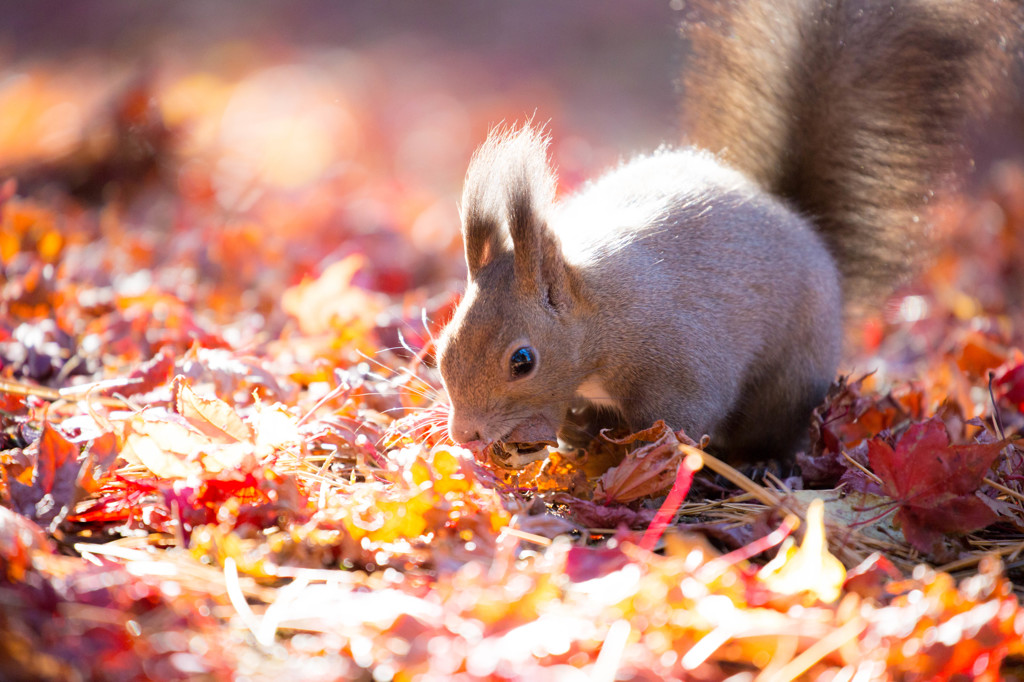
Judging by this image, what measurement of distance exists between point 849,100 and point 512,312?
1.30 m

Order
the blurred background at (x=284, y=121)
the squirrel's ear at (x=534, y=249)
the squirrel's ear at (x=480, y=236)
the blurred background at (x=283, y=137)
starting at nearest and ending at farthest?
the squirrel's ear at (x=534, y=249), the squirrel's ear at (x=480, y=236), the blurred background at (x=283, y=137), the blurred background at (x=284, y=121)

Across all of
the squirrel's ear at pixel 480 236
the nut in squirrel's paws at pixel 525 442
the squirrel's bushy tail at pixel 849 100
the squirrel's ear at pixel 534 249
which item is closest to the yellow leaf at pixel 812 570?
the nut in squirrel's paws at pixel 525 442

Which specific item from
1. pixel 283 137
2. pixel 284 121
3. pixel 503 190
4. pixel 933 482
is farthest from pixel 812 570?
pixel 284 121

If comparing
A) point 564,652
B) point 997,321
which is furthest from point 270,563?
point 997,321

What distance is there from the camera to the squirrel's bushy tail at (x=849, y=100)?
227cm

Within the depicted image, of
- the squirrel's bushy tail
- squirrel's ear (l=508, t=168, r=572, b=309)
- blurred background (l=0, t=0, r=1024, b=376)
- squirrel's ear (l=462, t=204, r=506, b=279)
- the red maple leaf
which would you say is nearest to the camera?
the red maple leaf

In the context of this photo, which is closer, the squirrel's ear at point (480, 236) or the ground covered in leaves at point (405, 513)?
the ground covered in leaves at point (405, 513)

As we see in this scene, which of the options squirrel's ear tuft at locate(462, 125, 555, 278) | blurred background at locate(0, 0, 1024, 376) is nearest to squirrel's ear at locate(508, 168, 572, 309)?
squirrel's ear tuft at locate(462, 125, 555, 278)

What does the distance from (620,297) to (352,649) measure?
1.07 metres

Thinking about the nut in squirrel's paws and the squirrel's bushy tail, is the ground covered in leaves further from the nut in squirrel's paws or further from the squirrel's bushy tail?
the squirrel's bushy tail

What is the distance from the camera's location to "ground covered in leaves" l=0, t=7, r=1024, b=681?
1071 millimetres

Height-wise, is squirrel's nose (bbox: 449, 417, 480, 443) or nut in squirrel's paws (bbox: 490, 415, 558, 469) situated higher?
squirrel's nose (bbox: 449, 417, 480, 443)

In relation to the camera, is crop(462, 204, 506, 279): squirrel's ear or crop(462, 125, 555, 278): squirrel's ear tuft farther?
crop(462, 204, 506, 279): squirrel's ear

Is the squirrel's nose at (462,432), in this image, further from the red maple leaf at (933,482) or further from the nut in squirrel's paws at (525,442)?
the red maple leaf at (933,482)
